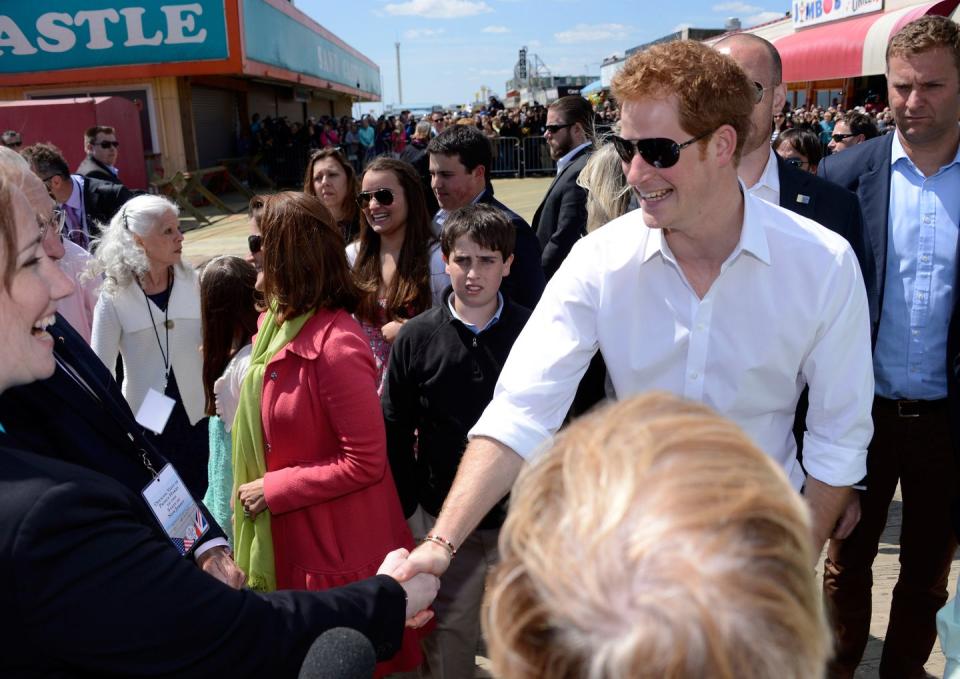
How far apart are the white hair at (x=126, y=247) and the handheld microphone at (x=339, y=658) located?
11.4ft

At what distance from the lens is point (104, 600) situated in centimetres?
126

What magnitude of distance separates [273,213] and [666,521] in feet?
7.58

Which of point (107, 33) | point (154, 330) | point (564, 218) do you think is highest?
point (107, 33)

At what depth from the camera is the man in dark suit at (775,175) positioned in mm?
2615

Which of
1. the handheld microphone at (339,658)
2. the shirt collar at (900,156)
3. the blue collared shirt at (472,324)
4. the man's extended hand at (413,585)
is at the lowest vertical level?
the man's extended hand at (413,585)

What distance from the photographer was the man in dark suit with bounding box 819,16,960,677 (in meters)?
3.01

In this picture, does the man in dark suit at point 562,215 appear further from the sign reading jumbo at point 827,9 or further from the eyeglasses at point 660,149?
the sign reading jumbo at point 827,9

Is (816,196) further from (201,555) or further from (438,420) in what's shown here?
(201,555)

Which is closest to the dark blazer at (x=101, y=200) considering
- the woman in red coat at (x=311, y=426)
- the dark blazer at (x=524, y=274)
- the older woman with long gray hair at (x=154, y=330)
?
the older woman with long gray hair at (x=154, y=330)

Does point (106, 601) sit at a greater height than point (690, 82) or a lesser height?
lesser

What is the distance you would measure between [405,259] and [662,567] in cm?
337

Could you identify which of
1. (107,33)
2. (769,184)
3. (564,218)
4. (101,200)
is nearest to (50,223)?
(769,184)

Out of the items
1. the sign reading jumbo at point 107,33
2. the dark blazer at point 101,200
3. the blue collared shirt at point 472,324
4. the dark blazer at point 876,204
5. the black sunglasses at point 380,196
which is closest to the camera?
the dark blazer at point 876,204

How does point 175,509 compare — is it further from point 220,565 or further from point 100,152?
point 100,152
